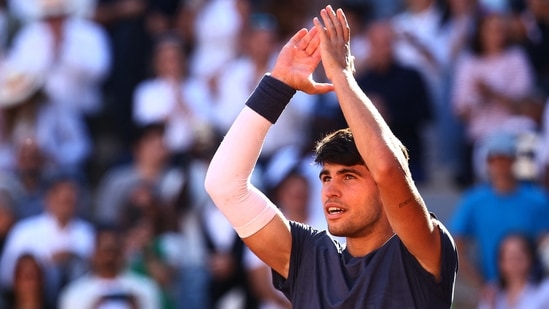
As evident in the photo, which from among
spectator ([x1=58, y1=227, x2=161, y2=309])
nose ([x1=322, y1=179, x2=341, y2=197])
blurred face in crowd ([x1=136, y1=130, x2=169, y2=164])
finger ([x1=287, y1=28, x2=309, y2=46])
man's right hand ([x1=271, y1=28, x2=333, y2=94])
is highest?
finger ([x1=287, y1=28, x2=309, y2=46])

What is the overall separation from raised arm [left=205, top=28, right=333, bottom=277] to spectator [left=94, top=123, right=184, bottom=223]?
5.17m

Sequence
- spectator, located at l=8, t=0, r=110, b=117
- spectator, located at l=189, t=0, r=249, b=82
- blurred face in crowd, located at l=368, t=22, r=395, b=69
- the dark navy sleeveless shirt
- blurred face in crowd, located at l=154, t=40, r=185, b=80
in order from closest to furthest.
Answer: the dark navy sleeveless shirt < blurred face in crowd, located at l=368, t=22, r=395, b=69 < blurred face in crowd, located at l=154, t=40, r=185, b=80 < spectator, located at l=8, t=0, r=110, b=117 < spectator, located at l=189, t=0, r=249, b=82

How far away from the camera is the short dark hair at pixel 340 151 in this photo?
171 inches

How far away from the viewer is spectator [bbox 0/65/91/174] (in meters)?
10.6

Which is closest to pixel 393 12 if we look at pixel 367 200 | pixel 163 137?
pixel 163 137

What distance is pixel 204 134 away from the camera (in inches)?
388

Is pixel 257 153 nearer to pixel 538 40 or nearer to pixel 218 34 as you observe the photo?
pixel 538 40

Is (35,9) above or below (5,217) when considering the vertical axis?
above

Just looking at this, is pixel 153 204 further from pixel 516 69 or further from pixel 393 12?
pixel 393 12

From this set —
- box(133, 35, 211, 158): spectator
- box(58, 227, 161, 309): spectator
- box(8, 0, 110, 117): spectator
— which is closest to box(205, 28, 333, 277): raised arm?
box(58, 227, 161, 309): spectator

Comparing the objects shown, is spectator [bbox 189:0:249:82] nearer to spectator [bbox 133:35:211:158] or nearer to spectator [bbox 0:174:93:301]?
spectator [bbox 133:35:211:158]

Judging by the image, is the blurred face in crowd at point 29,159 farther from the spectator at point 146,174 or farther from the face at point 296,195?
the face at point 296,195

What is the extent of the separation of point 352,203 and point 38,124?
680 centimetres

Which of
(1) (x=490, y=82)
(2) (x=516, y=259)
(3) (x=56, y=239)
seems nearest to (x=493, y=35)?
(1) (x=490, y=82)
